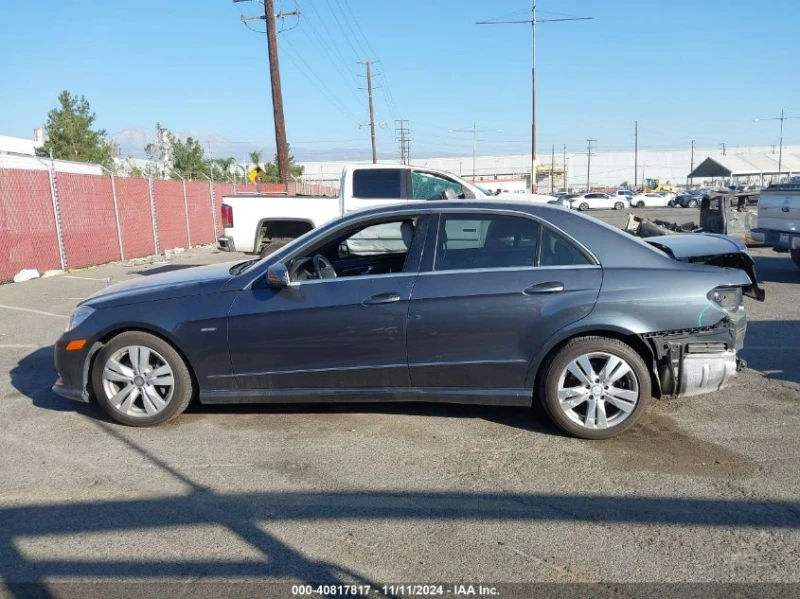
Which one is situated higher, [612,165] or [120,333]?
[612,165]

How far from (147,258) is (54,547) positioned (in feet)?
52.0

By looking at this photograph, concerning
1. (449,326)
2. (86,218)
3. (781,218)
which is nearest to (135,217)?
(86,218)

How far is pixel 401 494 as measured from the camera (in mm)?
3883

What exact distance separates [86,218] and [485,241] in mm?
13760

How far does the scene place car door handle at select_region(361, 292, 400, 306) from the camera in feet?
15.2

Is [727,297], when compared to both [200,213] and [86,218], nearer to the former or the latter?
[86,218]

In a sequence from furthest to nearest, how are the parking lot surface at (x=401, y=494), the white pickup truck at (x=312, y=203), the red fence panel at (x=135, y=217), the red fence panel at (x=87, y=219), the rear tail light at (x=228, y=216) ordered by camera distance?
the red fence panel at (x=135, y=217), the red fence panel at (x=87, y=219), the rear tail light at (x=228, y=216), the white pickup truck at (x=312, y=203), the parking lot surface at (x=401, y=494)

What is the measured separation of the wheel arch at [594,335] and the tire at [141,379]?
2531mm

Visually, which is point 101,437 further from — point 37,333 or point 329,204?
point 329,204

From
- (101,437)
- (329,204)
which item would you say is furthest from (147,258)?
(101,437)

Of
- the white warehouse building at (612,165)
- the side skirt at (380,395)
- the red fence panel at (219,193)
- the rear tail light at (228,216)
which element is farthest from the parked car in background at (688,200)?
the white warehouse building at (612,165)

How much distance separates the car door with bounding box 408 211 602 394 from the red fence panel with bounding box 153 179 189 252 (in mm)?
16580

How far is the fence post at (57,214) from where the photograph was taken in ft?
47.3

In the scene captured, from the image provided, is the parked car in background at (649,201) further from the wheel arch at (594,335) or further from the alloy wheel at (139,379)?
the alloy wheel at (139,379)
